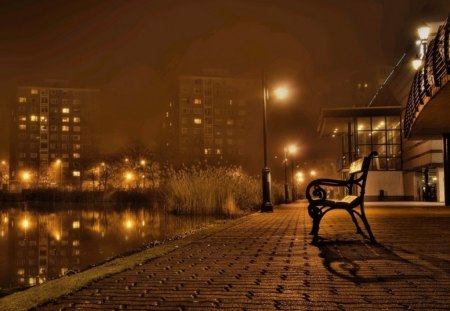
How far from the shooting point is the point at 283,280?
4676 millimetres

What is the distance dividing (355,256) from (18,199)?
41.9 m

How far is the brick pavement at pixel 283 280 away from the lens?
3.75 m

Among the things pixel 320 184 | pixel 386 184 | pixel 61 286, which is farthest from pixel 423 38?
pixel 386 184

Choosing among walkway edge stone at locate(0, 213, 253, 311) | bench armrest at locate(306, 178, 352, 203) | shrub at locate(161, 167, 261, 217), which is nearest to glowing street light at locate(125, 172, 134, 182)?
shrub at locate(161, 167, 261, 217)

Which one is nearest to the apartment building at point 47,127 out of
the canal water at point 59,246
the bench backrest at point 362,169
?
the canal water at point 59,246

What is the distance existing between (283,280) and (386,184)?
36.6 meters

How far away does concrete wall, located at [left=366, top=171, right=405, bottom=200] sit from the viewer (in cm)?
3912

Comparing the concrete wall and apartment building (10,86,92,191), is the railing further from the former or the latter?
apartment building (10,86,92,191)

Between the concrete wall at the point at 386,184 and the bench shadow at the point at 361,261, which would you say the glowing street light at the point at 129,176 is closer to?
the concrete wall at the point at 386,184

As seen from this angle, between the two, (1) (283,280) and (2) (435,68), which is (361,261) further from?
(2) (435,68)

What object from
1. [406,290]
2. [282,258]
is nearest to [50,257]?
[282,258]

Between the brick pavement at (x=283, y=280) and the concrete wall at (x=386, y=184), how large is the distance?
32.6 metres

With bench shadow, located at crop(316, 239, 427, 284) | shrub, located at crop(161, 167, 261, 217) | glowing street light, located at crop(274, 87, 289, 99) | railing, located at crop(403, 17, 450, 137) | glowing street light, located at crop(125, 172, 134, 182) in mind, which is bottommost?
bench shadow, located at crop(316, 239, 427, 284)

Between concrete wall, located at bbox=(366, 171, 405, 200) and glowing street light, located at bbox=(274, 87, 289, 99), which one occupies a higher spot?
glowing street light, located at bbox=(274, 87, 289, 99)
